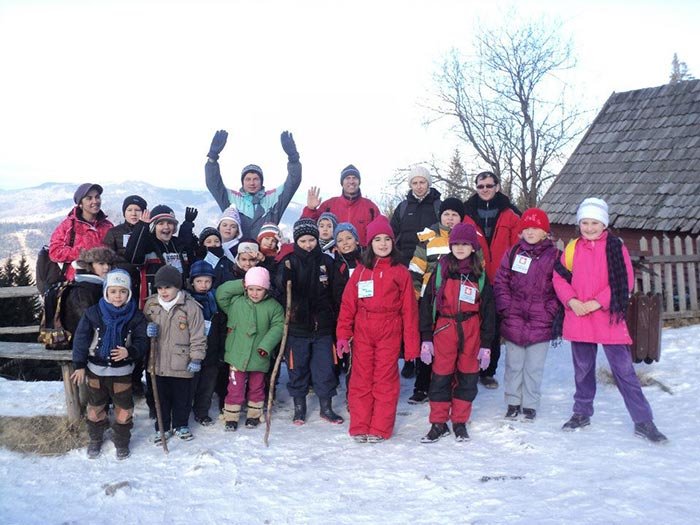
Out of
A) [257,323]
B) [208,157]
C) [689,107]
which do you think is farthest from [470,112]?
[257,323]

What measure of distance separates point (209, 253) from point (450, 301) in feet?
7.86

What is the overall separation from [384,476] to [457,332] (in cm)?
132

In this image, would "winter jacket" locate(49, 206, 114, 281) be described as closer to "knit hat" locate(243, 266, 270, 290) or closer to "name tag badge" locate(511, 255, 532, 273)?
"knit hat" locate(243, 266, 270, 290)

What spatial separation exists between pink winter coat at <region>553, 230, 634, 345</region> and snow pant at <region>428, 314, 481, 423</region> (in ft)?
2.52

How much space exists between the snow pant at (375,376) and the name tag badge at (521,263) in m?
1.12

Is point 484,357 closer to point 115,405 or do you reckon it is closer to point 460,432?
point 460,432

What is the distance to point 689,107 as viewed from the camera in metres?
13.7

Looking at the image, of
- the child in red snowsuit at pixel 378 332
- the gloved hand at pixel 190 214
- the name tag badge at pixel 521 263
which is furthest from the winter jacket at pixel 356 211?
the name tag badge at pixel 521 263

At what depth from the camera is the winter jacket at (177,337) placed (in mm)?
4855

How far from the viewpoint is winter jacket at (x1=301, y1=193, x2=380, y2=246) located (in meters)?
6.42

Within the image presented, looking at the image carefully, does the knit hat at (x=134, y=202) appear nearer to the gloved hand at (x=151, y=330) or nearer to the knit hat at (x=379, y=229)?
the gloved hand at (x=151, y=330)

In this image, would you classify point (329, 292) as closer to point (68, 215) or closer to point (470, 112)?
point (68, 215)

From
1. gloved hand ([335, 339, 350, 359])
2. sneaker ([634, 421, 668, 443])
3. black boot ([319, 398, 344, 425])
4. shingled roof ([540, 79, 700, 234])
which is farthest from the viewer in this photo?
shingled roof ([540, 79, 700, 234])

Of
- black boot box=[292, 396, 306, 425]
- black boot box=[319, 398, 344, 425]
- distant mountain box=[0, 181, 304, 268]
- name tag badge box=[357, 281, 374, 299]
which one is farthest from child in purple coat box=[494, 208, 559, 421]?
distant mountain box=[0, 181, 304, 268]
